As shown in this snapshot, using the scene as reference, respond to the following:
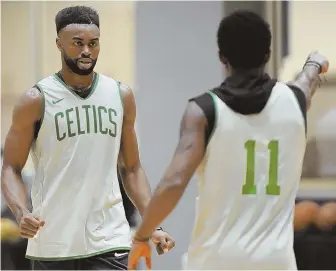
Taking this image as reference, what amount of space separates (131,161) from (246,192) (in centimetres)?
97

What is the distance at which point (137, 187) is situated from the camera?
13.4 feet

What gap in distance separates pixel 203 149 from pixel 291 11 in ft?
12.6

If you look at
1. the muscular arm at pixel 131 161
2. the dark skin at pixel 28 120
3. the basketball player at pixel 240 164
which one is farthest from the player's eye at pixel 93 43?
the basketball player at pixel 240 164

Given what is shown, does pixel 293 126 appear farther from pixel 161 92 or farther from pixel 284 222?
pixel 161 92

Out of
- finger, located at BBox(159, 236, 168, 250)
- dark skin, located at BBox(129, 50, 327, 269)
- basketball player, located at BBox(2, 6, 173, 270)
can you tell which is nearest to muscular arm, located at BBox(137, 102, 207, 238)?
dark skin, located at BBox(129, 50, 327, 269)

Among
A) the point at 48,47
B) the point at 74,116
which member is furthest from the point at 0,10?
the point at 74,116

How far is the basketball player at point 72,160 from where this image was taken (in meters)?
3.89

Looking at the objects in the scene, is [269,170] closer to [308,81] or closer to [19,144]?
[308,81]

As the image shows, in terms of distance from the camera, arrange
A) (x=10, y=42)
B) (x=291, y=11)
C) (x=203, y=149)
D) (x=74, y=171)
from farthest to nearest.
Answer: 1. (x=10, y=42)
2. (x=291, y=11)
3. (x=74, y=171)
4. (x=203, y=149)

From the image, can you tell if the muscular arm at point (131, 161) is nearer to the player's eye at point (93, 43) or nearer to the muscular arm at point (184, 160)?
the player's eye at point (93, 43)

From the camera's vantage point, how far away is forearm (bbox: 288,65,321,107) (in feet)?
11.3

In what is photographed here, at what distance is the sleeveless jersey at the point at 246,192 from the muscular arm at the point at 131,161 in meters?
0.80

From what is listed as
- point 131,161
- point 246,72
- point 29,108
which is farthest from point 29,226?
point 246,72

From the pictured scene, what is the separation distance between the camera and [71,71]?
396cm
